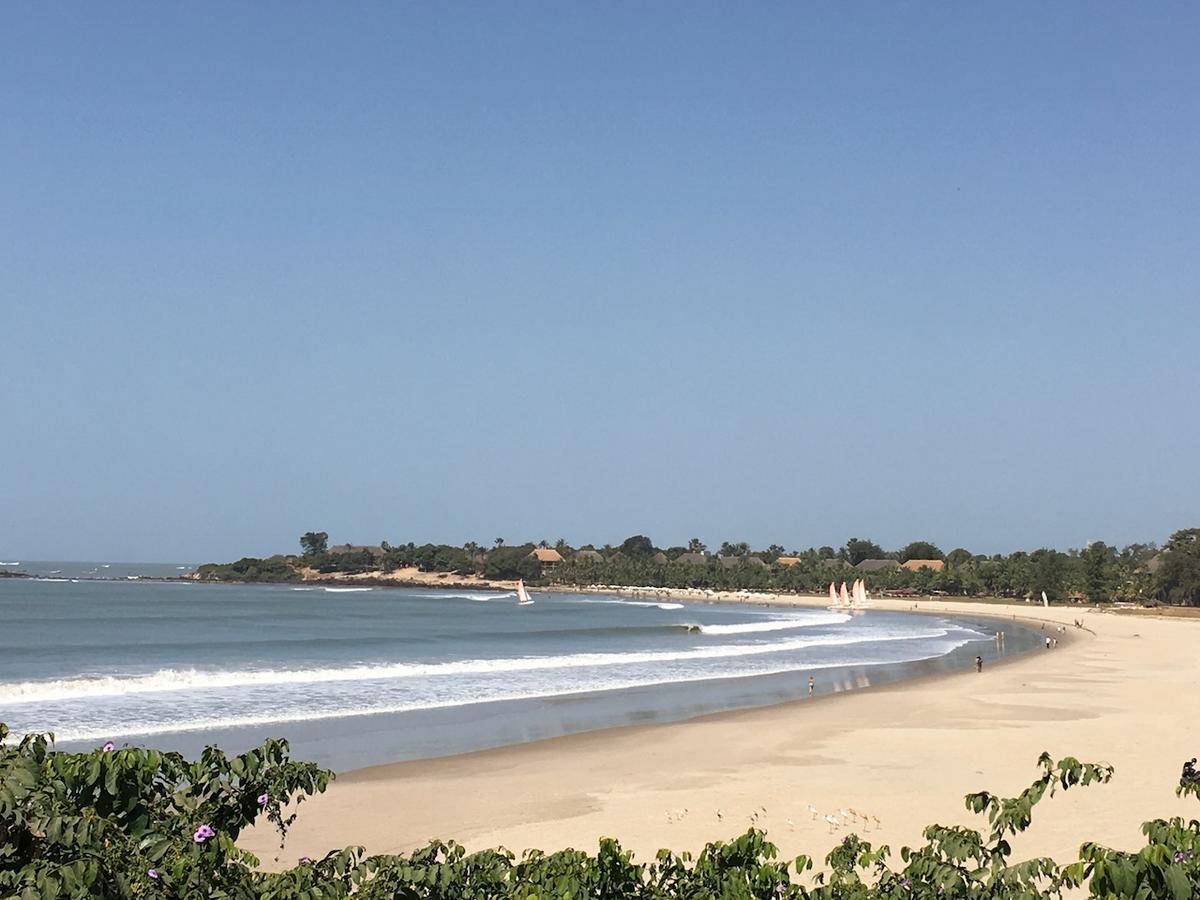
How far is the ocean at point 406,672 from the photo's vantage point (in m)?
26.9

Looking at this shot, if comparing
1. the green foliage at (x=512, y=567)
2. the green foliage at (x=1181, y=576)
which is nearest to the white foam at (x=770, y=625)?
the green foliage at (x=1181, y=576)

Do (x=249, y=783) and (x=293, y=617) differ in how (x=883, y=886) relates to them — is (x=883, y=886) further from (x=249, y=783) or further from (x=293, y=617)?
(x=293, y=617)

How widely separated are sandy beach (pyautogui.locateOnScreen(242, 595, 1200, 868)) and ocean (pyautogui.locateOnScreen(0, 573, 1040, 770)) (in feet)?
9.80

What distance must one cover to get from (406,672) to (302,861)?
127 ft

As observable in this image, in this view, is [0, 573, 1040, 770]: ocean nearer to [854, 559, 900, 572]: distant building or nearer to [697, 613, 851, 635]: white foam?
[697, 613, 851, 635]: white foam

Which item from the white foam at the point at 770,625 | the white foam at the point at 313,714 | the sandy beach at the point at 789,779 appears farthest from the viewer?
the white foam at the point at 770,625

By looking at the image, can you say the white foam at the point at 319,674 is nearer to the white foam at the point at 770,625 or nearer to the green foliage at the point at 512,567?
the white foam at the point at 770,625

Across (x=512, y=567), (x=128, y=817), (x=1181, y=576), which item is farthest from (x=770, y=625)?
(x=512, y=567)

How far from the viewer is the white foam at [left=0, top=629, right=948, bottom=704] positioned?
3491 centimetres

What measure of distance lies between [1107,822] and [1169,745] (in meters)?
9.34

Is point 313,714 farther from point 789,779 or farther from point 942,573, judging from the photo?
point 942,573

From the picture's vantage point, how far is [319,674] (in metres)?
41.4

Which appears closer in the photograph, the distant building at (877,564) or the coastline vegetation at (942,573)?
the coastline vegetation at (942,573)

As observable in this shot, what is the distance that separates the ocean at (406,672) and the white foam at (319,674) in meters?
0.10
